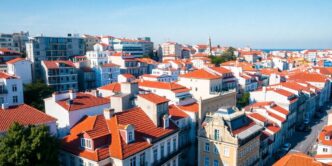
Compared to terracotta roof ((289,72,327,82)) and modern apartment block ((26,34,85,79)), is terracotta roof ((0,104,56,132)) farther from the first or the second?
terracotta roof ((289,72,327,82))

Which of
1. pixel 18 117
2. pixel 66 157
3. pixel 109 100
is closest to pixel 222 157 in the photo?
pixel 109 100

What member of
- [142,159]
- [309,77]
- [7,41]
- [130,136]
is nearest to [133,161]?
[142,159]

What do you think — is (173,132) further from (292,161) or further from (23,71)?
(23,71)

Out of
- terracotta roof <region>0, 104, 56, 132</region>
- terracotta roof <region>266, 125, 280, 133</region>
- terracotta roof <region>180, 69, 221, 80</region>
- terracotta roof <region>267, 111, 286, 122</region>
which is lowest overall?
terracotta roof <region>266, 125, 280, 133</region>

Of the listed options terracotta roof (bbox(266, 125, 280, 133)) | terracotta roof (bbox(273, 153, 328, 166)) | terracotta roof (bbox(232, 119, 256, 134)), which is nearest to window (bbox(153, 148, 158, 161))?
terracotta roof (bbox(232, 119, 256, 134))


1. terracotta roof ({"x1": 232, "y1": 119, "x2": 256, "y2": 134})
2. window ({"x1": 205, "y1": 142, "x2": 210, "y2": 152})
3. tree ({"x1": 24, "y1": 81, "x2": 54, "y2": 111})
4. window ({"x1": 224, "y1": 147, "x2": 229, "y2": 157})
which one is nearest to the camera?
window ({"x1": 224, "y1": 147, "x2": 229, "y2": 157})

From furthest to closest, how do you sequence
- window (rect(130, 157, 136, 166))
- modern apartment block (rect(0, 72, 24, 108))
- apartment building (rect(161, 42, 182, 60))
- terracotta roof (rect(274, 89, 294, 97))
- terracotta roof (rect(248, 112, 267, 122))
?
apartment building (rect(161, 42, 182, 60)) < terracotta roof (rect(274, 89, 294, 97)) < terracotta roof (rect(248, 112, 267, 122)) < modern apartment block (rect(0, 72, 24, 108)) < window (rect(130, 157, 136, 166))
